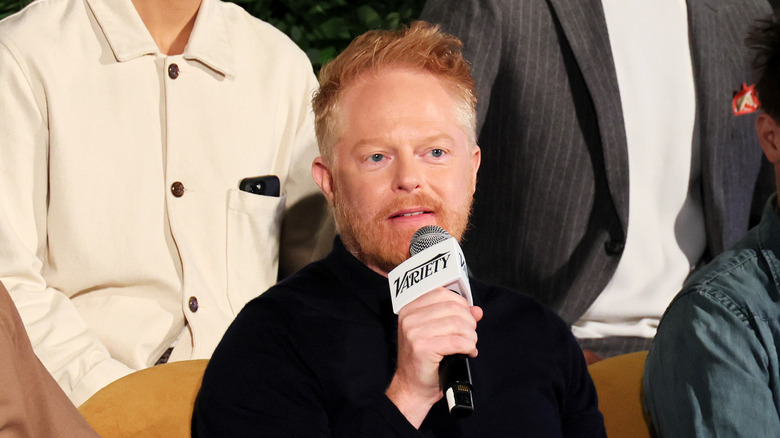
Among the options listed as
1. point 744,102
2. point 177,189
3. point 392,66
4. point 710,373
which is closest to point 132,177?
point 177,189

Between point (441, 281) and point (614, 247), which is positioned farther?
point (614, 247)

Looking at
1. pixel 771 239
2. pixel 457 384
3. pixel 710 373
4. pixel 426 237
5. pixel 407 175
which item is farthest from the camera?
pixel 771 239

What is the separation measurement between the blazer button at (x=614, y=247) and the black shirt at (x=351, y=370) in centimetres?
66

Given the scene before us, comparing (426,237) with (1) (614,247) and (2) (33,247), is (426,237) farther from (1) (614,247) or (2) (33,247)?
(1) (614,247)

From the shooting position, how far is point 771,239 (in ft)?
6.08

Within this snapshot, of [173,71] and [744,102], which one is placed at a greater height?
[173,71]

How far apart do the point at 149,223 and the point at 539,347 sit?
0.85 m

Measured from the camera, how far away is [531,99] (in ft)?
7.73

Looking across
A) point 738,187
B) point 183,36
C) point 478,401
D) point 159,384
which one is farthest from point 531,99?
point 159,384

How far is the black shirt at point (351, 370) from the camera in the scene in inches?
58.9

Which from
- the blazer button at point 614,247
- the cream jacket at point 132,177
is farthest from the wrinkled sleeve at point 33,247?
the blazer button at point 614,247

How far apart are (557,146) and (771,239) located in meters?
0.62

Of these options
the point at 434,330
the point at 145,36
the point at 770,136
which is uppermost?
the point at 145,36

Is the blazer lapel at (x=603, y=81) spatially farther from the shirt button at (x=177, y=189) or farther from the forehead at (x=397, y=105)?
the shirt button at (x=177, y=189)
